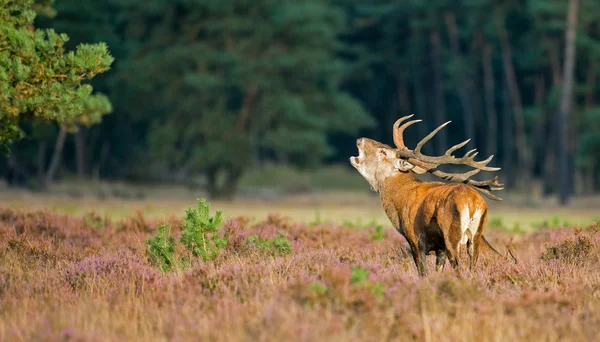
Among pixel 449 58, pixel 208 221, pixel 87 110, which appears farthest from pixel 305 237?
pixel 449 58

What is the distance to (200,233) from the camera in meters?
10.2

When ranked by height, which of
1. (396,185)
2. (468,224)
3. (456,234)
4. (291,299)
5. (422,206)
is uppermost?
(396,185)

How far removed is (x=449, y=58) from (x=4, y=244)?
41.8 metres

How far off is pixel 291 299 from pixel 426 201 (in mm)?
2707

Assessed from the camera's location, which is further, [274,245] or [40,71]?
[40,71]

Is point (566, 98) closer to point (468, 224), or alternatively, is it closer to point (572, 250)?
point (572, 250)

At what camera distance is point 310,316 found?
6.56 metres

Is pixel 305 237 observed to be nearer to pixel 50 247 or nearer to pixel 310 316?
pixel 50 247

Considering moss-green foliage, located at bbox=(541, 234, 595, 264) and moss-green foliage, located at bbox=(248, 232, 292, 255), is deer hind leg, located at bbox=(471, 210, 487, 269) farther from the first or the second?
moss-green foliage, located at bbox=(248, 232, 292, 255)

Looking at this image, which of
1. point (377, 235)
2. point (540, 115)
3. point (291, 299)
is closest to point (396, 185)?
point (291, 299)

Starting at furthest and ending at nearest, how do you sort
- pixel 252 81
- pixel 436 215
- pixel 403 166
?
pixel 252 81 → pixel 403 166 → pixel 436 215

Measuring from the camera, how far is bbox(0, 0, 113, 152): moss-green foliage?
11.1m

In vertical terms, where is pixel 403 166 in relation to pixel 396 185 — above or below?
above

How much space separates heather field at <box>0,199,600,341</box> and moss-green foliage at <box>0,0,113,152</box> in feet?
6.80
